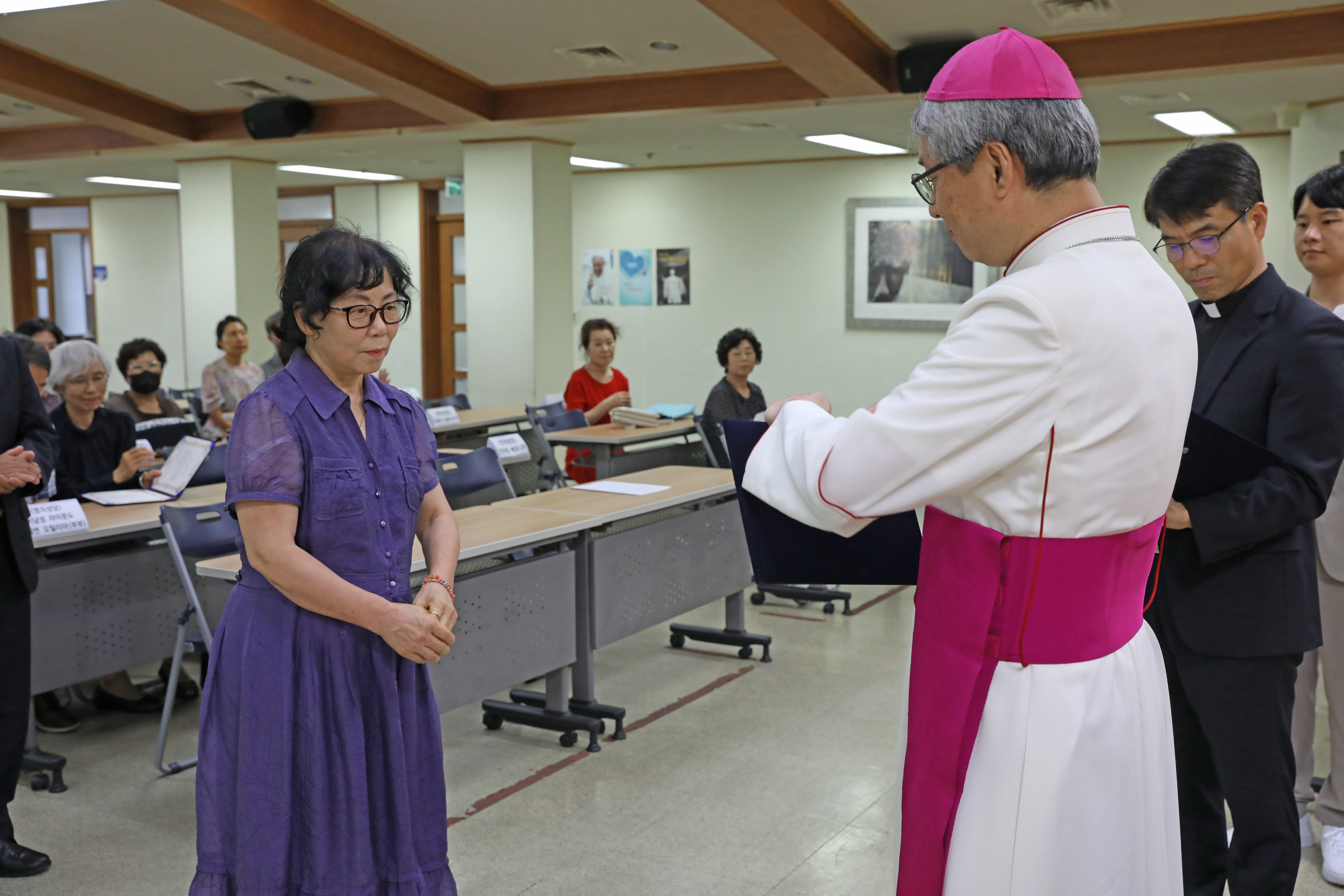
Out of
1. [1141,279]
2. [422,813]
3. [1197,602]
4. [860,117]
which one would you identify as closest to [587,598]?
[422,813]

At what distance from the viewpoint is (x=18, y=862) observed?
9.76ft

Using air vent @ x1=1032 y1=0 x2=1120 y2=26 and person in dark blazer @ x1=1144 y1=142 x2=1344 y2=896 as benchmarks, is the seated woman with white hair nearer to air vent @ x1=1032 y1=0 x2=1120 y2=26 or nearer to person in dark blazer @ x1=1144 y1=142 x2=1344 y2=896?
person in dark blazer @ x1=1144 y1=142 x2=1344 y2=896

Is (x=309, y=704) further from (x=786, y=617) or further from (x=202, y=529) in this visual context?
(x=786, y=617)

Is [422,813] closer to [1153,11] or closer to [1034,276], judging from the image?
[1034,276]

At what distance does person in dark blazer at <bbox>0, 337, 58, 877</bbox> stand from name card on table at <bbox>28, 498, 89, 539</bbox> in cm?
75

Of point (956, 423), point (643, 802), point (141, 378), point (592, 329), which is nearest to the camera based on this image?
point (956, 423)

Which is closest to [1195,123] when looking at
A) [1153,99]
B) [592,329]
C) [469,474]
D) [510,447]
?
[1153,99]

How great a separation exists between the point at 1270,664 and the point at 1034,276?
1.27 meters

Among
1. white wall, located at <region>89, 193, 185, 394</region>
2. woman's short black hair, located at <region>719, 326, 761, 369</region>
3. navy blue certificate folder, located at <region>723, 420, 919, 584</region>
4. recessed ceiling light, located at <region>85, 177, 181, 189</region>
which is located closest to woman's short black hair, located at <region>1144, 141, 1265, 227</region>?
navy blue certificate folder, located at <region>723, 420, 919, 584</region>

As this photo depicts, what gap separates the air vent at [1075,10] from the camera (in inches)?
230

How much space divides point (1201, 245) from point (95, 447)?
4.21m

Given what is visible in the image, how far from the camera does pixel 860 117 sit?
332 inches

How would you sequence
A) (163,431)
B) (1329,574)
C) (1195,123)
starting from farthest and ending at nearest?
(1195,123), (163,431), (1329,574)

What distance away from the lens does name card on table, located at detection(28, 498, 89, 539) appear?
3607 millimetres
